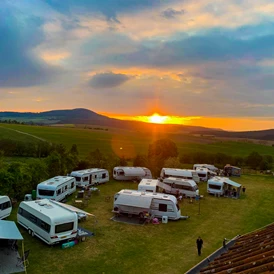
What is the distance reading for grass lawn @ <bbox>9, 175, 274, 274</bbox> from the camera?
13.2 meters

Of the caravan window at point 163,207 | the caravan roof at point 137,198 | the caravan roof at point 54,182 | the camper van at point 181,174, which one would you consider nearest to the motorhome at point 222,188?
the camper van at point 181,174

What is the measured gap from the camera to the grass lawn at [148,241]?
13.2 metres

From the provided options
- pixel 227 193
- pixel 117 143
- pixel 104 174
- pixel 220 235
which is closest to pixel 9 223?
pixel 220 235

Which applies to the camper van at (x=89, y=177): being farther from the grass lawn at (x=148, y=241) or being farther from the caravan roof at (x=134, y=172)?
the grass lawn at (x=148, y=241)

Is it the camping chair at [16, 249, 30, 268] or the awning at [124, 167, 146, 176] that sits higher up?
the awning at [124, 167, 146, 176]

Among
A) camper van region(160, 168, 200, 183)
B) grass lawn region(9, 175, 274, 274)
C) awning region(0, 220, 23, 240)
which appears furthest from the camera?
camper van region(160, 168, 200, 183)

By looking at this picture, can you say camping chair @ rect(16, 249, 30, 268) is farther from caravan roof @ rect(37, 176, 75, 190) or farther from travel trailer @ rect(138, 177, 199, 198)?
travel trailer @ rect(138, 177, 199, 198)

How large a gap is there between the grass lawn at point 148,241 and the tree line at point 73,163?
11.9 ft

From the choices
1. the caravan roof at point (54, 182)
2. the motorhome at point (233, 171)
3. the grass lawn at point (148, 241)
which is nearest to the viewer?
the grass lawn at point (148, 241)

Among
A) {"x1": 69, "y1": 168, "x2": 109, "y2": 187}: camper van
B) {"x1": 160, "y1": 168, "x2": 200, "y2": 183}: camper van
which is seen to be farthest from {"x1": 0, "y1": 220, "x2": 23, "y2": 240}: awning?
{"x1": 160, "y1": 168, "x2": 200, "y2": 183}: camper van

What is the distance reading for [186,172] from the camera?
31.1m

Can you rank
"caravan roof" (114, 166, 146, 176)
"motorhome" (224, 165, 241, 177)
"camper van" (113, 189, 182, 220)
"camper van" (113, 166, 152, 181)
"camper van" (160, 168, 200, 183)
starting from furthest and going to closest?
"motorhome" (224, 165, 241, 177)
"camper van" (113, 166, 152, 181)
"caravan roof" (114, 166, 146, 176)
"camper van" (160, 168, 200, 183)
"camper van" (113, 189, 182, 220)

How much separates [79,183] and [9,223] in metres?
14.1

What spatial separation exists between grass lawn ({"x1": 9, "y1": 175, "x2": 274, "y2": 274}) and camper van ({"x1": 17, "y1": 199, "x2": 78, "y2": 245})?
0.55 metres
